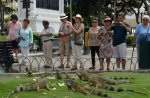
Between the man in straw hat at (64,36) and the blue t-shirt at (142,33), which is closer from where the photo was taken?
the blue t-shirt at (142,33)

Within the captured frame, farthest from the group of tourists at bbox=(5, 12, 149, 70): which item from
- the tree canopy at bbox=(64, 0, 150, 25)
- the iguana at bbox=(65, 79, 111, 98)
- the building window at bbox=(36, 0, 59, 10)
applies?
the tree canopy at bbox=(64, 0, 150, 25)

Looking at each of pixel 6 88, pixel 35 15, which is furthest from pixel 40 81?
pixel 35 15

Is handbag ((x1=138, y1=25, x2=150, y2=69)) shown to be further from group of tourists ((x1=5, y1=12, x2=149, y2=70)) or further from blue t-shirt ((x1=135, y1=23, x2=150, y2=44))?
group of tourists ((x1=5, y1=12, x2=149, y2=70))

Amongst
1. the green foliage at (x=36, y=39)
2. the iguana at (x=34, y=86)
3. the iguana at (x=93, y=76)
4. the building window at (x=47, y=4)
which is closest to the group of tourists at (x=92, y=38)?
the iguana at (x=93, y=76)

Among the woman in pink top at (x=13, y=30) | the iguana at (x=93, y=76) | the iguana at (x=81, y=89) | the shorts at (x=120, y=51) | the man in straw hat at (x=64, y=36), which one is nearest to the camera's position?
the iguana at (x=81, y=89)

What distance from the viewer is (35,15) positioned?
2855 cm

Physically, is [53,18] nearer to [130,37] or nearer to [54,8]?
[54,8]

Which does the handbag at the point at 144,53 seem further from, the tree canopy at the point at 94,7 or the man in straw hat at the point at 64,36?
the tree canopy at the point at 94,7

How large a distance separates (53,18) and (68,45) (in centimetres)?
1493

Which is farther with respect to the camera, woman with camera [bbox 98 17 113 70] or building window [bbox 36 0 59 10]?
building window [bbox 36 0 59 10]

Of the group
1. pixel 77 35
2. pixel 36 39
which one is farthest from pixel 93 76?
pixel 36 39

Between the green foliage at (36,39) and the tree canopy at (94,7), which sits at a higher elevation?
the tree canopy at (94,7)

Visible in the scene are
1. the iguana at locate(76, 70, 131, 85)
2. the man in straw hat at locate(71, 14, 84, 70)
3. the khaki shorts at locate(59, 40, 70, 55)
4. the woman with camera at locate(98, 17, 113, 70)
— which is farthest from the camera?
the khaki shorts at locate(59, 40, 70, 55)

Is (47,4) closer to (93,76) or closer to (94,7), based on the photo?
(93,76)
